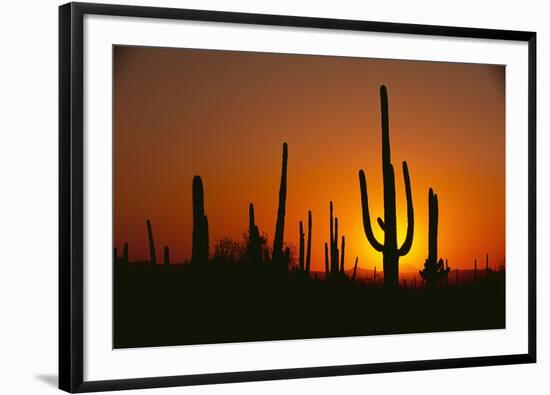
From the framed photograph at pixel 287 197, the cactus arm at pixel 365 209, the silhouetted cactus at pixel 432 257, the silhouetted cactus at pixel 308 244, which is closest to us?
the framed photograph at pixel 287 197

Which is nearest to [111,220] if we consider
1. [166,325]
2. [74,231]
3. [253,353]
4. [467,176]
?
[74,231]

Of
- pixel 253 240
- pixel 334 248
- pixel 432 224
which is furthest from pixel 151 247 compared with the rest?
pixel 432 224

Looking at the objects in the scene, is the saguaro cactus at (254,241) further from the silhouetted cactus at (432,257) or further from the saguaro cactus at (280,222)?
the silhouetted cactus at (432,257)

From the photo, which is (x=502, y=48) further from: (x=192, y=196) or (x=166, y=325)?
(x=166, y=325)

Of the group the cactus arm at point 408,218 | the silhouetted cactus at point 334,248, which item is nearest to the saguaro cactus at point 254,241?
the silhouetted cactus at point 334,248

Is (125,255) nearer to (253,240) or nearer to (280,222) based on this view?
(253,240)

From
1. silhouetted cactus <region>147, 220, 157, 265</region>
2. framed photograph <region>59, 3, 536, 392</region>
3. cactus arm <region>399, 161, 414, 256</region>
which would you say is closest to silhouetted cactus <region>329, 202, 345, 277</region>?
framed photograph <region>59, 3, 536, 392</region>
